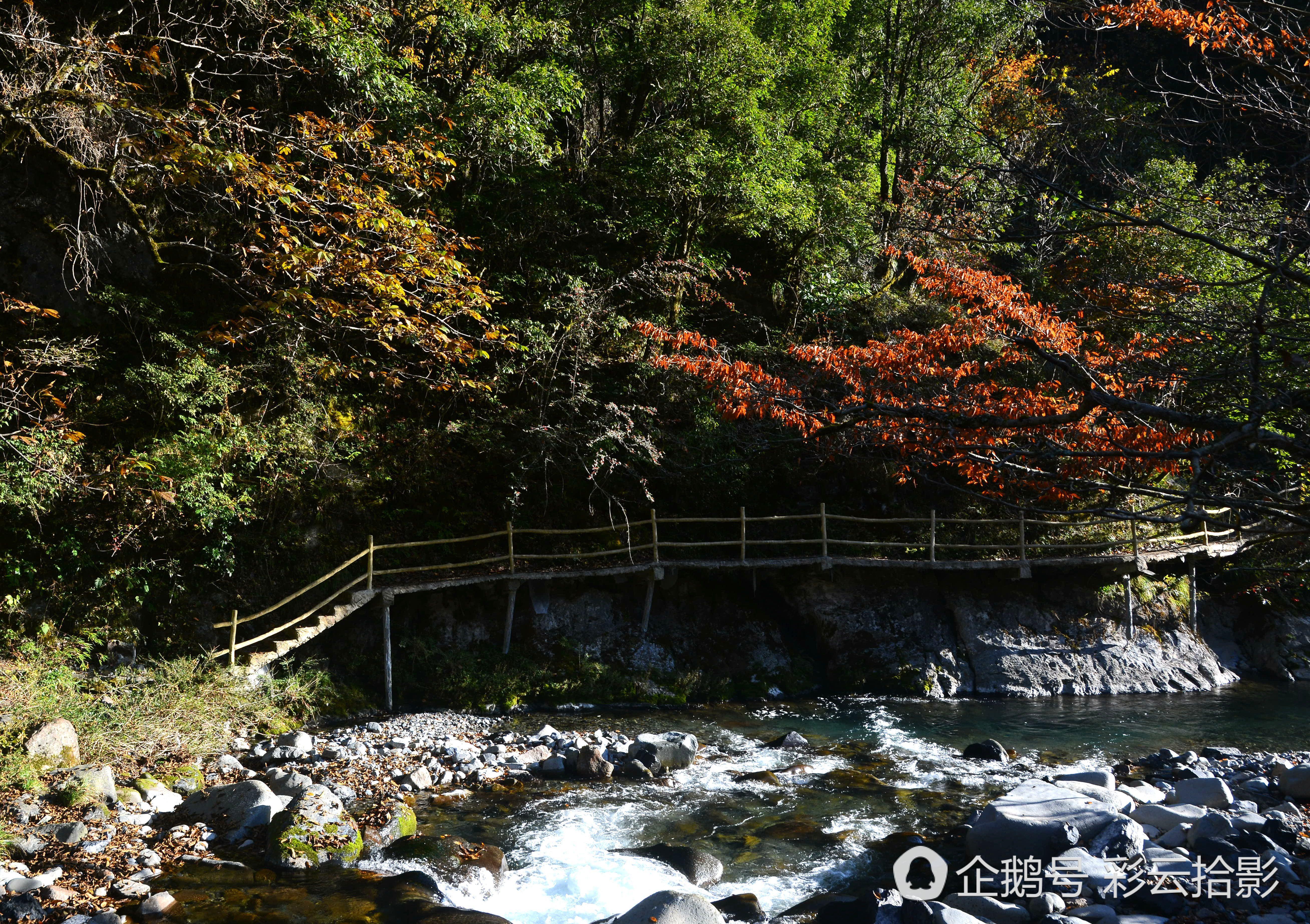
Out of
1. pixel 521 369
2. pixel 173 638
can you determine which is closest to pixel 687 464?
pixel 521 369

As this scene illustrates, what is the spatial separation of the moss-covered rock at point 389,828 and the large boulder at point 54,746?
2951mm

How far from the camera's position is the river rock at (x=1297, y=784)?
7.63 metres

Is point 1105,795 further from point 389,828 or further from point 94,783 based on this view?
point 94,783

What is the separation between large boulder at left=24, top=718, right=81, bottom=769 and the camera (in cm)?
757

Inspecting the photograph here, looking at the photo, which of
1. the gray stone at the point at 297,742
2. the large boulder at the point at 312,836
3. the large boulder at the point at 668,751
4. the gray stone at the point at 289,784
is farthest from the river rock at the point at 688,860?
the gray stone at the point at 297,742

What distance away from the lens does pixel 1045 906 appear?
5.71 metres

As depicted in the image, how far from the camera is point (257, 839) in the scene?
693 centimetres

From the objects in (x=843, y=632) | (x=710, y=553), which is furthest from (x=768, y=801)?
(x=710, y=553)

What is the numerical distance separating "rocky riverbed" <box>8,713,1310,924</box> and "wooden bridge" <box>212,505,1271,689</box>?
6.88 feet

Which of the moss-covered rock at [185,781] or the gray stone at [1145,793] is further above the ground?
the moss-covered rock at [185,781]

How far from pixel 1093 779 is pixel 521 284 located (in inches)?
434

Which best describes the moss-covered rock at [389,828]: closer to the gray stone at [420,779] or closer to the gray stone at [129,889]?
the gray stone at [420,779]

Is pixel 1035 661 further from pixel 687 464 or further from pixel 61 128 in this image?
pixel 61 128

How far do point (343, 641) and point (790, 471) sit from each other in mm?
7814
